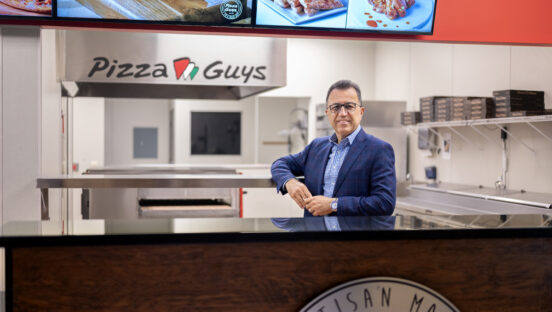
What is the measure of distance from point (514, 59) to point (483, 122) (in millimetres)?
697

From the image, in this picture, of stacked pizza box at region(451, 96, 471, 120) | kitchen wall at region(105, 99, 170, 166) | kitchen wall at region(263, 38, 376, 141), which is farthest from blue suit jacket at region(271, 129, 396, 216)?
kitchen wall at region(105, 99, 170, 166)

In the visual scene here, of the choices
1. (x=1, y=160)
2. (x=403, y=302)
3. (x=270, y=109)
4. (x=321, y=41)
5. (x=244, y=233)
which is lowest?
(x=403, y=302)

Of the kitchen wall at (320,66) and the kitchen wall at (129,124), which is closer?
the kitchen wall at (320,66)

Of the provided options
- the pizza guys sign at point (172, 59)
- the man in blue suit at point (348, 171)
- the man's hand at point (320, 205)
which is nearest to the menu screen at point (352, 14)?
the man in blue suit at point (348, 171)

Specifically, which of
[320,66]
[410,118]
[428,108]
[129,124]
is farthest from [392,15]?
[129,124]

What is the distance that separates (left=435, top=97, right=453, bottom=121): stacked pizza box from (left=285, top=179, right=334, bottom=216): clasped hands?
10.5 ft

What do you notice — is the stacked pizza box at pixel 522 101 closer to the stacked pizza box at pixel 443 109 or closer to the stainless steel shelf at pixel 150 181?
the stacked pizza box at pixel 443 109

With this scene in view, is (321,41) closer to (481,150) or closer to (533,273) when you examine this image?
(481,150)

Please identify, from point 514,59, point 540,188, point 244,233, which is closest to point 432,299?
point 244,233

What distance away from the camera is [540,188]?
4645 millimetres

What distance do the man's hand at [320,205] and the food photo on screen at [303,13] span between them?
2.99ft

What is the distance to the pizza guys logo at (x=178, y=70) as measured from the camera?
141 inches

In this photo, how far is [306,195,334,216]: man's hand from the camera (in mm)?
2379

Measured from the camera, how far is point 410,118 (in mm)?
6168
